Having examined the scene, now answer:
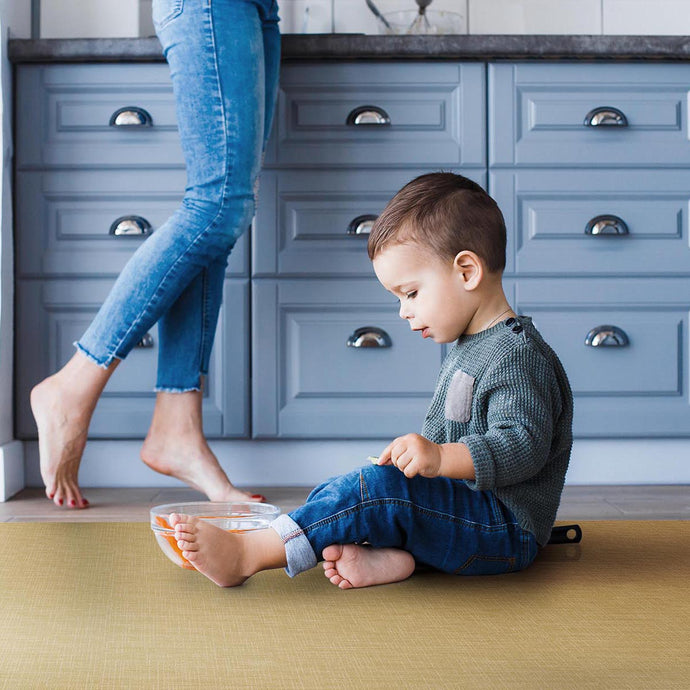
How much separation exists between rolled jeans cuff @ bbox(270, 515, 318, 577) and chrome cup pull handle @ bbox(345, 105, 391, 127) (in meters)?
0.98

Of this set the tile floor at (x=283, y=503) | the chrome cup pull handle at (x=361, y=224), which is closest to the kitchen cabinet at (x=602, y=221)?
the tile floor at (x=283, y=503)

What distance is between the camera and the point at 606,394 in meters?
1.73

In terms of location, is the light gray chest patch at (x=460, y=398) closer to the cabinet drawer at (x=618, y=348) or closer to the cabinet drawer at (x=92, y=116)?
the cabinet drawer at (x=618, y=348)

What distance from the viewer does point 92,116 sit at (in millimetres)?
1699

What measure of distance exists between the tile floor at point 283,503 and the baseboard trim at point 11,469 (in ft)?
0.06

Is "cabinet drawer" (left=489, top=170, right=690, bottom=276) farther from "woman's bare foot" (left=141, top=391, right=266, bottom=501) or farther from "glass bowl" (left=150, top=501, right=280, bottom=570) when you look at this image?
"glass bowl" (left=150, top=501, right=280, bottom=570)

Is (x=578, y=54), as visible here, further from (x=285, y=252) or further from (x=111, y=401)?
(x=111, y=401)

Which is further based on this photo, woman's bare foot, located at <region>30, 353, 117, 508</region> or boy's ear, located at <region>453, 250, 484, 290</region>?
woman's bare foot, located at <region>30, 353, 117, 508</region>

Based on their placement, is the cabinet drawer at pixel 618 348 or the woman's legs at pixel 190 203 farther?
the cabinet drawer at pixel 618 348

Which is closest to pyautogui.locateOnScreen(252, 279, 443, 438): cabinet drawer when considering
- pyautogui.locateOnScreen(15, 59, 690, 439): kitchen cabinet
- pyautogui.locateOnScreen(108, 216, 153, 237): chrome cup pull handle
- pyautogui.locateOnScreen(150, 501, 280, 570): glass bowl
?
pyautogui.locateOnScreen(15, 59, 690, 439): kitchen cabinet

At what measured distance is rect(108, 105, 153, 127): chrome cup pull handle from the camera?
1.68 meters

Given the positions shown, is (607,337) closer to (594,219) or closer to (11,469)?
(594,219)

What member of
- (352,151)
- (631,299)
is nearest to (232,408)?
(352,151)

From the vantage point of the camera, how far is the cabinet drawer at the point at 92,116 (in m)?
1.70
